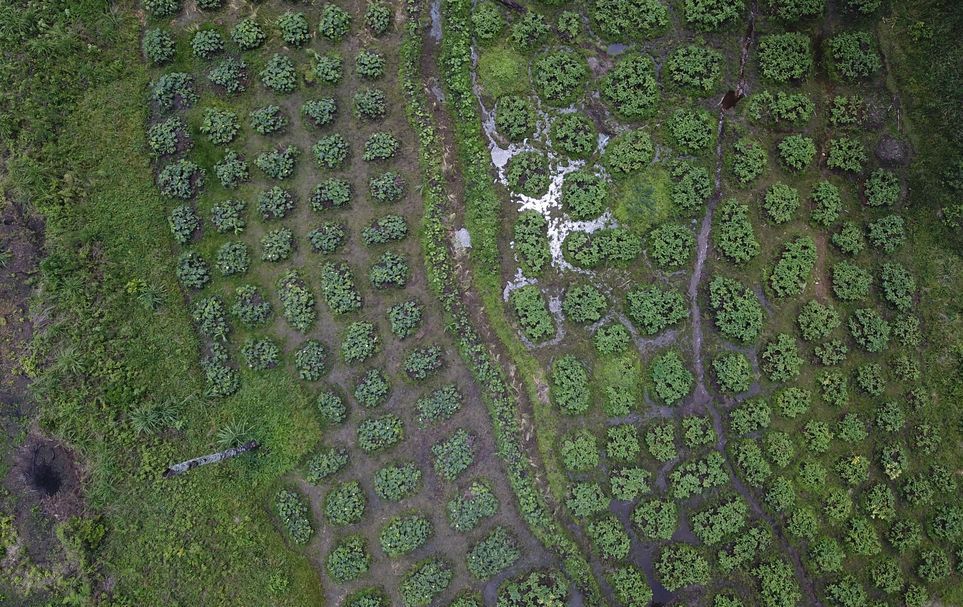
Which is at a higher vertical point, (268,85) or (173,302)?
(268,85)

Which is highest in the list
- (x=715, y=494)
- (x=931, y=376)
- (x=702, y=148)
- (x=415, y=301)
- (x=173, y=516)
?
(x=702, y=148)

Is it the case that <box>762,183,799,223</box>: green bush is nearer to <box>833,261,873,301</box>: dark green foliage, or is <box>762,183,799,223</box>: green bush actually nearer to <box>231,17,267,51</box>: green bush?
<box>833,261,873,301</box>: dark green foliage

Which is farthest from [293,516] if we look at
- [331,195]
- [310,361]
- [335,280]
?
[331,195]

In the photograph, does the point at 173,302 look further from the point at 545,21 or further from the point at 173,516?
the point at 545,21

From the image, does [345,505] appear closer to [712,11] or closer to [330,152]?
[330,152]

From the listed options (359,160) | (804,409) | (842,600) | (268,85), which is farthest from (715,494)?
(268,85)

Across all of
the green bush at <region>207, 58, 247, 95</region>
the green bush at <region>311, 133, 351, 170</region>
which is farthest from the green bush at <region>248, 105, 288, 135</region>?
the green bush at <region>311, 133, 351, 170</region>

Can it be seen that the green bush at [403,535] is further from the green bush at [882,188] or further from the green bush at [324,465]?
the green bush at [882,188]

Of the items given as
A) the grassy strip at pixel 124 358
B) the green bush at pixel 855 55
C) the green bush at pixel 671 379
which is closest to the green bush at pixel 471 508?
the grassy strip at pixel 124 358
